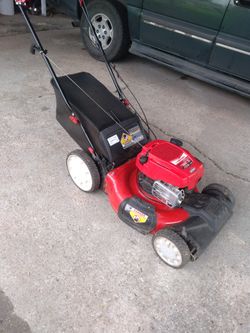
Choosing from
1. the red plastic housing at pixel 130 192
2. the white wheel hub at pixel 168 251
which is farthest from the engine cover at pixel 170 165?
the white wheel hub at pixel 168 251

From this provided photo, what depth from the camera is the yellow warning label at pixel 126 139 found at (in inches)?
77.4

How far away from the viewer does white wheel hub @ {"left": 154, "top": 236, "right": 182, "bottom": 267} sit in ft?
5.52

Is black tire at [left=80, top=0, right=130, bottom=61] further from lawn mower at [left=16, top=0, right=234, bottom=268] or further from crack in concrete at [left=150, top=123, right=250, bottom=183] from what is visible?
lawn mower at [left=16, top=0, right=234, bottom=268]

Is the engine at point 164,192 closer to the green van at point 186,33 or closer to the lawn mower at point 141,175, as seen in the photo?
the lawn mower at point 141,175

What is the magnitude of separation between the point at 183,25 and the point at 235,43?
0.53m

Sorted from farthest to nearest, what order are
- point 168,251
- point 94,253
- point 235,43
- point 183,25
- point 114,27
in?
point 114,27, point 183,25, point 235,43, point 94,253, point 168,251

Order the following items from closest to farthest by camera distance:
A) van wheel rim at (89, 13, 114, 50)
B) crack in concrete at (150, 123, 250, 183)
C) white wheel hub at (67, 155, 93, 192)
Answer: white wheel hub at (67, 155, 93, 192)
crack in concrete at (150, 123, 250, 183)
van wheel rim at (89, 13, 114, 50)

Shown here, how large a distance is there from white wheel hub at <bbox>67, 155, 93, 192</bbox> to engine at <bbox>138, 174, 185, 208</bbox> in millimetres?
388

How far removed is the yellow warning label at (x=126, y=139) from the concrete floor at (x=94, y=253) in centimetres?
42

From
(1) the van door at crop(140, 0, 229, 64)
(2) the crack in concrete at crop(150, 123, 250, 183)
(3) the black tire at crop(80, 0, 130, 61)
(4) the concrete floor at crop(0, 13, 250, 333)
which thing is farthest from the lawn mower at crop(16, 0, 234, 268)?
(3) the black tire at crop(80, 0, 130, 61)

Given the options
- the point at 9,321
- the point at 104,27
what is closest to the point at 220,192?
the point at 9,321

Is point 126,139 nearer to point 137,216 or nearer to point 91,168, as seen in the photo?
point 91,168

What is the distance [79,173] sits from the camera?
213 cm

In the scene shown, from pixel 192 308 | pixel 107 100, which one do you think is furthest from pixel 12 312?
pixel 107 100
